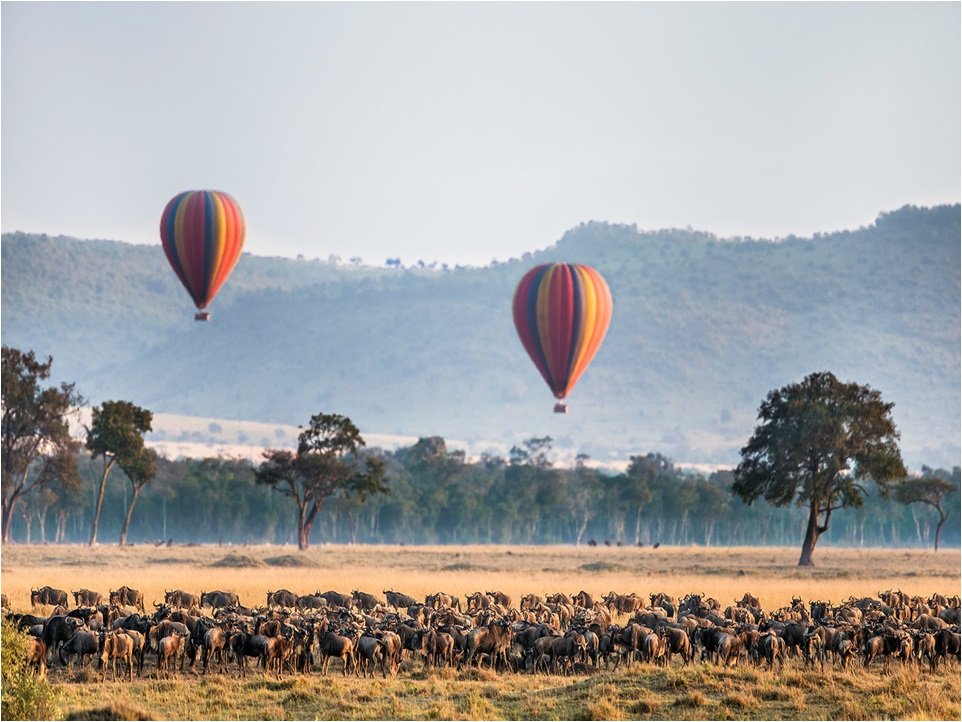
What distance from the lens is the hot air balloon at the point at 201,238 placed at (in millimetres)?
87500

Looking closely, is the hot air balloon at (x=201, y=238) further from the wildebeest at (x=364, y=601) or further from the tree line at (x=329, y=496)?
the wildebeest at (x=364, y=601)

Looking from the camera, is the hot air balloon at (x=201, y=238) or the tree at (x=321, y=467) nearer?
the hot air balloon at (x=201, y=238)

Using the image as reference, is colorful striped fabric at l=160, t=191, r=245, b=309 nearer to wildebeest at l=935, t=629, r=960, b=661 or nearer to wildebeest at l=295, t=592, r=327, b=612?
wildebeest at l=295, t=592, r=327, b=612

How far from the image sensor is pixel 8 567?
255 feet

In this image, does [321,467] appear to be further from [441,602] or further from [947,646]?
[947,646]

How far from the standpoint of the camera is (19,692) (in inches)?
1115

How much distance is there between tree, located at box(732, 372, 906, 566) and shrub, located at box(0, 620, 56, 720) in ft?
204

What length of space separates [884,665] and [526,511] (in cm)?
13821

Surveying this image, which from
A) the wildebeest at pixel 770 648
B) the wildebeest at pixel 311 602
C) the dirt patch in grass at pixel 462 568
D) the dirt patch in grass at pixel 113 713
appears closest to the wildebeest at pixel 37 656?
the dirt patch in grass at pixel 113 713

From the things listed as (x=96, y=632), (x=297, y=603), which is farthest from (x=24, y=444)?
(x=96, y=632)

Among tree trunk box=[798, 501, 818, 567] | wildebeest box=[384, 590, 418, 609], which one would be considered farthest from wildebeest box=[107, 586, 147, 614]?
tree trunk box=[798, 501, 818, 567]

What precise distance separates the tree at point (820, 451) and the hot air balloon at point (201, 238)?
31.3 meters

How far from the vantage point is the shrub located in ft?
92.3

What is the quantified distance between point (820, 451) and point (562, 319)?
1808cm
